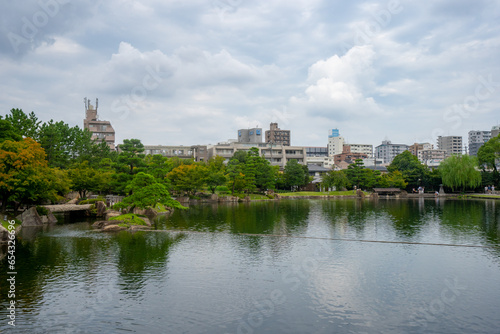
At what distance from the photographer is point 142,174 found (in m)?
35.2

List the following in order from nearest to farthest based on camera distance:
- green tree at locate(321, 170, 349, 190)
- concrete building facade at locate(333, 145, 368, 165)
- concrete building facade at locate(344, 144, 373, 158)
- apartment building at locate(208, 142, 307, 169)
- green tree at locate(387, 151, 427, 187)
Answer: green tree at locate(321, 170, 349, 190) < green tree at locate(387, 151, 427, 187) < apartment building at locate(208, 142, 307, 169) < concrete building facade at locate(333, 145, 368, 165) < concrete building facade at locate(344, 144, 373, 158)

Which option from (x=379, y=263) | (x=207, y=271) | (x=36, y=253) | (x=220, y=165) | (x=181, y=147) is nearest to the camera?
(x=207, y=271)

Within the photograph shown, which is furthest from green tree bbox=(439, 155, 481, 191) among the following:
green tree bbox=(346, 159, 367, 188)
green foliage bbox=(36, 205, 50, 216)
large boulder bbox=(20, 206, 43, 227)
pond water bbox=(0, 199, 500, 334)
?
large boulder bbox=(20, 206, 43, 227)

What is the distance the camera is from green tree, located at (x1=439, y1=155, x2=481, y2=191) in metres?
75.6

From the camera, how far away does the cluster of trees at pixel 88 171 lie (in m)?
30.1

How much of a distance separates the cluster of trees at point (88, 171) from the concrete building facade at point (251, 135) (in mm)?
32941

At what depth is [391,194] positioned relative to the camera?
86125 millimetres

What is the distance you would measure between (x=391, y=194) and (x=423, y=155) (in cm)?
9292

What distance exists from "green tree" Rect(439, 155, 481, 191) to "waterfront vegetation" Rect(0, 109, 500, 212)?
0.18 m

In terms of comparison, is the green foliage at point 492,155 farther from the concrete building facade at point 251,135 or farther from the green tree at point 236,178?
the concrete building facade at point 251,135

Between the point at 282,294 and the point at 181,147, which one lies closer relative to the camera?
the point at 282,294

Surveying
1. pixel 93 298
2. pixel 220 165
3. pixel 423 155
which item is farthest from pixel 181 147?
pixel 423 155

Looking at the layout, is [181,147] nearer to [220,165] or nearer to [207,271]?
[220,165]

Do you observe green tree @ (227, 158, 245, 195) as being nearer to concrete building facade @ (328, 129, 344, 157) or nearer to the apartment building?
the apartment building
